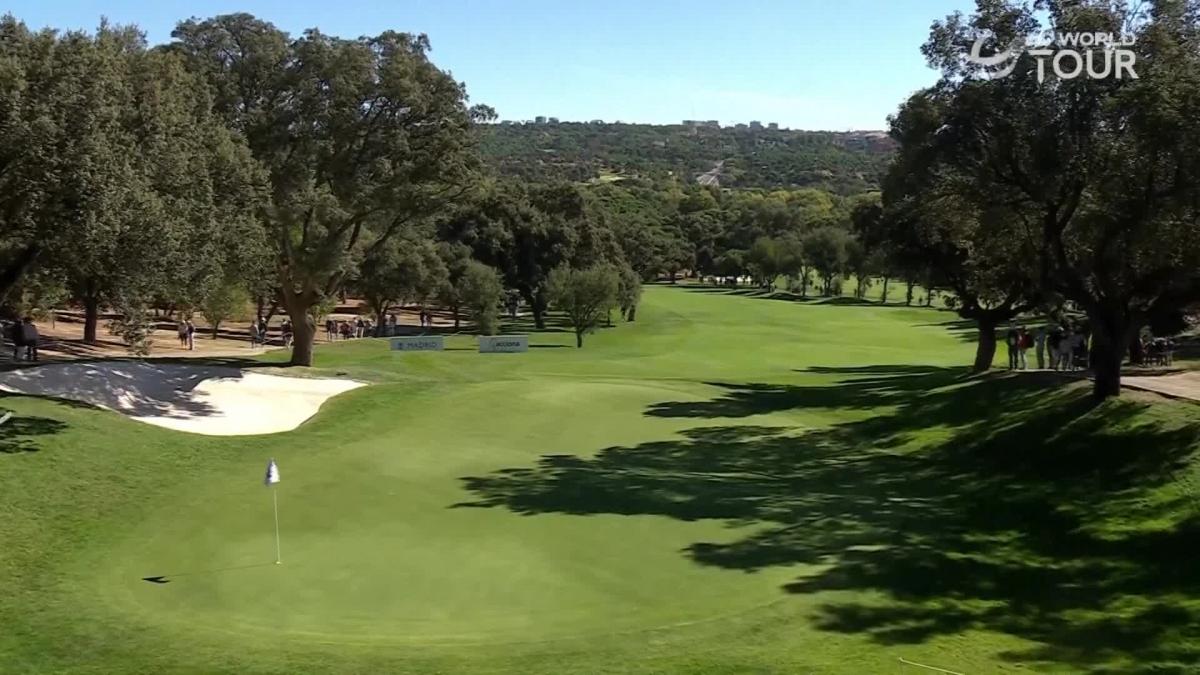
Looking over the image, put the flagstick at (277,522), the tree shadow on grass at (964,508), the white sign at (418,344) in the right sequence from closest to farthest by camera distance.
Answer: the tree shadow on grass at (964,508) → the flagstick at (277,522) → the white sign at (418,344)

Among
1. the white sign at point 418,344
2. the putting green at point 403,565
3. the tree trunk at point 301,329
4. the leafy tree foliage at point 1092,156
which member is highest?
the leafy tree foliage at point 1092,156

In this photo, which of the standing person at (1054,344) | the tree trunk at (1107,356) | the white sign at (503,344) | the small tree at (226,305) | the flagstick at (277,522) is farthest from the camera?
the white sign at (503,344)

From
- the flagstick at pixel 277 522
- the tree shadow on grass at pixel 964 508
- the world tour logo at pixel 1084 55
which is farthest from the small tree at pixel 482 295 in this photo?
the flagstick at pixel 277 522

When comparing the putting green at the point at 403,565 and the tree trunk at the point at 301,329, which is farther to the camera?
the tree trunk at the point at 301,329

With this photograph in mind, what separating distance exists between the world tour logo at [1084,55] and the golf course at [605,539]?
23.7 ft

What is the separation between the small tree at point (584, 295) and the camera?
64.4m

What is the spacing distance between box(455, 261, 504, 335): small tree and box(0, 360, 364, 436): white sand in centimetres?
4276

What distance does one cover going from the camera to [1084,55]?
20.9 metres

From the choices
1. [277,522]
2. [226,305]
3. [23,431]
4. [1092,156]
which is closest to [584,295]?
[226,305]

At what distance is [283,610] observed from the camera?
11.4 m

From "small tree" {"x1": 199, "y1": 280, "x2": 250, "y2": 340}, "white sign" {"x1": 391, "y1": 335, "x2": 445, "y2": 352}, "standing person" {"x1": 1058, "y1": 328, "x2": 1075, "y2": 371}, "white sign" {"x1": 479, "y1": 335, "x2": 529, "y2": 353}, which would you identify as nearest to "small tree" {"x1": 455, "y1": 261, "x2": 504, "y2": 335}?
"white sign" {"x1": 479, "y1": 335, "x2": 529, "y2": 353}

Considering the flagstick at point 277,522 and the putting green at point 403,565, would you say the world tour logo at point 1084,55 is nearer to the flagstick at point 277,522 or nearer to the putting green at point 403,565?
the putting green at point 403,565

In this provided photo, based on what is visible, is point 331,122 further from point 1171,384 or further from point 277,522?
point 1171,384

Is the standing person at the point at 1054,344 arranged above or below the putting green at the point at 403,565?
above
